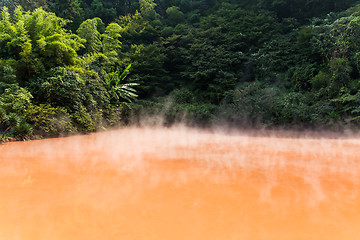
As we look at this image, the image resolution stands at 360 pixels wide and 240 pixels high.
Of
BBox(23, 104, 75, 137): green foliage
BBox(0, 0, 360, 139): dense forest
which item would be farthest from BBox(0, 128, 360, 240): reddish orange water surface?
BBox(0, 0, 360, 139): dense forest

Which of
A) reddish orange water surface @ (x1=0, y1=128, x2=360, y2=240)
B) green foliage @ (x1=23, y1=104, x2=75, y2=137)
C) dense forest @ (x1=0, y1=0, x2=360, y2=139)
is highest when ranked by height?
dense forest @ (x1=0, y1=0, x2=360, y2=139)

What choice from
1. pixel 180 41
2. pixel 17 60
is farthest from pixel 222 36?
pixel 17 60

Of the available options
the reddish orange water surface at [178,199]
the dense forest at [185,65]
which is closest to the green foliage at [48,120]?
the dense forest at [185,65]

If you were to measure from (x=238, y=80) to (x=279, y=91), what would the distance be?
8.78 ft

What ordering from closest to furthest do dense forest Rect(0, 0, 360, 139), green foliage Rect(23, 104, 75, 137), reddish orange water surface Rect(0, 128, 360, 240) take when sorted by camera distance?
reddish orange water surface Rect(0, 128, 360, 240) → green foliage Rect(23, 104, 75, 137) → dense forest Rect(0, 0, 360, 139)

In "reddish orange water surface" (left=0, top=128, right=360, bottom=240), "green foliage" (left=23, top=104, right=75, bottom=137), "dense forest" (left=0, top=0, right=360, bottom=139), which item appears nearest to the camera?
"reddish orange water surface" (left=0, top=128, right=360, bottom=240)

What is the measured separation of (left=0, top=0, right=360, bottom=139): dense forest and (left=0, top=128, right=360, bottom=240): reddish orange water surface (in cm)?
366

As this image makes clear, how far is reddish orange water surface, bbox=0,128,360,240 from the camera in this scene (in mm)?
1459

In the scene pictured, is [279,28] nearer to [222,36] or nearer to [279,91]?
[222,36]

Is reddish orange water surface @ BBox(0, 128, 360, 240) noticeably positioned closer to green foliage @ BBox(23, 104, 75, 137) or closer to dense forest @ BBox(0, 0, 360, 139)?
green foliage @ BBox(23, 104, 75, 137)

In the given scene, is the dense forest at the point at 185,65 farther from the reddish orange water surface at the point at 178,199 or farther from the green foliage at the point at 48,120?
the reddish orange water surface at the point at 178,199

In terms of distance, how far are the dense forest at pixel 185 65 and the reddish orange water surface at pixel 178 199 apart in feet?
12.0

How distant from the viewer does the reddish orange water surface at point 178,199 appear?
1.46 m

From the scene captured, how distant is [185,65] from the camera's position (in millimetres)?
13125
